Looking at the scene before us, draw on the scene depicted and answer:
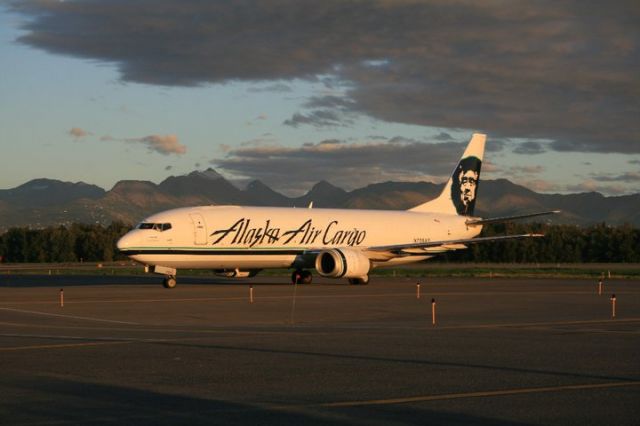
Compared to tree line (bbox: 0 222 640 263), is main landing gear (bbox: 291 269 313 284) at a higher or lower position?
lower

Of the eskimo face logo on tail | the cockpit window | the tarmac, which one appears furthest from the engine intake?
the tarmac

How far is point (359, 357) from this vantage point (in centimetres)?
1744

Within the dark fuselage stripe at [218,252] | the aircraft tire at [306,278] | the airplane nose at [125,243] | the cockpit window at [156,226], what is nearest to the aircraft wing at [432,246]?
the aircraft tire at [306,278]

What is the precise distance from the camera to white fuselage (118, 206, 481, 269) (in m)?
43.9

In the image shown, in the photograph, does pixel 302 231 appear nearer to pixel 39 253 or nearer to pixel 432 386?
pixel 432 386

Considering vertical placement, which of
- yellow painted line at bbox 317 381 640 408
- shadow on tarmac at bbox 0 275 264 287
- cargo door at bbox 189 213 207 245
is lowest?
yellow painted line at bbox 317 381 640 408

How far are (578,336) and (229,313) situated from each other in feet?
38.6

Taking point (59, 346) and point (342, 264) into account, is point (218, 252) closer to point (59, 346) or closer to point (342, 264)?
point (342, 264)

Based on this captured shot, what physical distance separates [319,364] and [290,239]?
31.9 metres

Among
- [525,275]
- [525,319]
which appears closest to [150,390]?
[525,319]

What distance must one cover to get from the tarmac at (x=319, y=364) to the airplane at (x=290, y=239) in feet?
38.9

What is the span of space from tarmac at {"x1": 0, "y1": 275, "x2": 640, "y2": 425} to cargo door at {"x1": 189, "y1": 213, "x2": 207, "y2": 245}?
1234 centimetres

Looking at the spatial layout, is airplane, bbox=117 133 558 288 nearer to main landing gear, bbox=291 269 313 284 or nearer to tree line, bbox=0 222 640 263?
main landing gear, bbox=291 269 313 284

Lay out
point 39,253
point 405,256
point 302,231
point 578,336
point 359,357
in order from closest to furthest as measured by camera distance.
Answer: point 359,357 → point 578,336 → point 302,231 → point 405,256 → point 39,253
